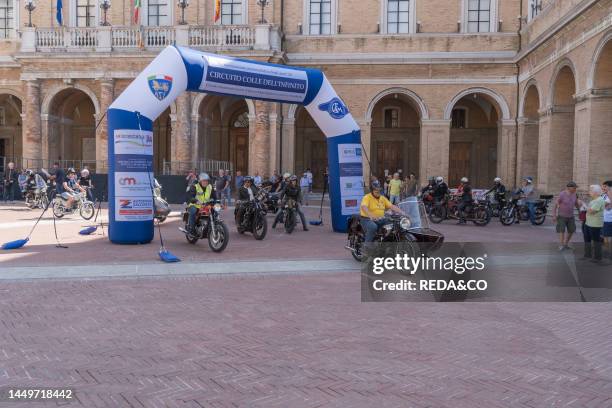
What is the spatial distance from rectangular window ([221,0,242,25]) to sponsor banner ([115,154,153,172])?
62.0ft

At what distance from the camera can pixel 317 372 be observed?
193 inches

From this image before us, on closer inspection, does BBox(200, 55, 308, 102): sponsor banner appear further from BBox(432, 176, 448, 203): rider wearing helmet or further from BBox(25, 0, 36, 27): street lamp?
BBox(25, 0, 36, 27): street lamp

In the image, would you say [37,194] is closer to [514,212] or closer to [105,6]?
[105,6]

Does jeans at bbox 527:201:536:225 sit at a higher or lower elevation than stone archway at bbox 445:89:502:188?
lower

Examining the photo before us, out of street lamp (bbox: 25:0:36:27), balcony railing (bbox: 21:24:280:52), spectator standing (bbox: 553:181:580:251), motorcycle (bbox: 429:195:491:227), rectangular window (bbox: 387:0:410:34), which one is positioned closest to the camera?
spectator standing (bbox: 553:181:580:251)

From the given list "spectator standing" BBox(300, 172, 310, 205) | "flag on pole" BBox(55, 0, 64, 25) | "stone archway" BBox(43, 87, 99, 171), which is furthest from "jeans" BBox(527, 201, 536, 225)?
"flag on pole" BBox(55, 0, 64, 25)

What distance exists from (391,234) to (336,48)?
2177cm

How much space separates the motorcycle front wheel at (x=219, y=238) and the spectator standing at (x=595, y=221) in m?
7.24

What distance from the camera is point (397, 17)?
29.4 metres

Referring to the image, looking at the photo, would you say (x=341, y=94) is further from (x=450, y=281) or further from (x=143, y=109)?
(x=450, y=281)

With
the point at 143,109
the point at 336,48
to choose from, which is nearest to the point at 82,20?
the point at 336,48

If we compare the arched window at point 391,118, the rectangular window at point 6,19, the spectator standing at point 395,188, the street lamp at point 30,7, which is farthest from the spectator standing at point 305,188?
the rectangular window at point 6,19

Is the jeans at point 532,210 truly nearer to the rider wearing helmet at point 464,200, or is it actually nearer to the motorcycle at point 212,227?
the rider wearing helmet at point 464,200

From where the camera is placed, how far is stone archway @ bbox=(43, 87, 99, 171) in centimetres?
2902
